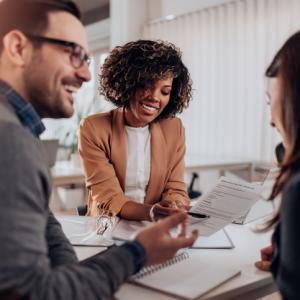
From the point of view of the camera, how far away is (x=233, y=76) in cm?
404

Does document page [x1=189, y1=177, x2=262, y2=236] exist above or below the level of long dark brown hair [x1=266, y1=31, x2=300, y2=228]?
below

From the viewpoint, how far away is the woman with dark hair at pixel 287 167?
853mm

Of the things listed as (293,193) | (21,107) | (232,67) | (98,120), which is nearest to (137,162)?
(98,120)

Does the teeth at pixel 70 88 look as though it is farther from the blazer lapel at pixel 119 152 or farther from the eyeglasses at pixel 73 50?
the blazer lapel at pixel 119 152

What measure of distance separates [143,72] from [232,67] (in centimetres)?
242

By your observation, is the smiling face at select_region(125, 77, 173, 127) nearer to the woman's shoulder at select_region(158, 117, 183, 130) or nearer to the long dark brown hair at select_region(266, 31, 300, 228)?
the woman's shoulder at select_region(158, 117, 183, 130)

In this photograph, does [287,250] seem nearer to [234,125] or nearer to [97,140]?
[97,140]

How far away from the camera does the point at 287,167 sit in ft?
3.20

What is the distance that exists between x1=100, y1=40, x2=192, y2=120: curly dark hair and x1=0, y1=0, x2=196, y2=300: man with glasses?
74cm

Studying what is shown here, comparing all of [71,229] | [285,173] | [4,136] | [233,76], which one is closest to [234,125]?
[233,76]

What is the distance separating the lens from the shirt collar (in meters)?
0.92

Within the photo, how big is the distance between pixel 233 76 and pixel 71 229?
9.47 feet

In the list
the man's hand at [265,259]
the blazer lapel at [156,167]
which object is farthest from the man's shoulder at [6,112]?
the blazer lapel at [156,167]

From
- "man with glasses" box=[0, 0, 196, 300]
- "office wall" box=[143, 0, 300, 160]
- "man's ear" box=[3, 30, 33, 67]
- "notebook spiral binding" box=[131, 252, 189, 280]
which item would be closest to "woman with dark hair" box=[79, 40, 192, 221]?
"notebook spiral binding" box=[131, 252, 189, 280]
